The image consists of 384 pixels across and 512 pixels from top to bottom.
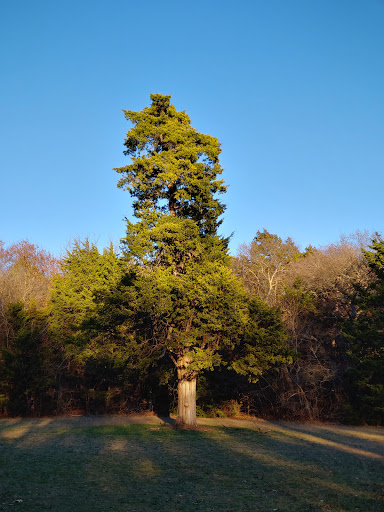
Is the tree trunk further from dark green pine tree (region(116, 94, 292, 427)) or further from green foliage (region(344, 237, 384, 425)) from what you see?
green foliage (region(344, 237, 384, 425))

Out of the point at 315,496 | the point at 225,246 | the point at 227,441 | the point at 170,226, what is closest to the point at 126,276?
the point at 170,226

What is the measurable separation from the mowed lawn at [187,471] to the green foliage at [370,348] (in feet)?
12.5

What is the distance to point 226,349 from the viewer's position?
62.3 ft

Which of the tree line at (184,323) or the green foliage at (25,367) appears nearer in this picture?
the tree line at (184,323)

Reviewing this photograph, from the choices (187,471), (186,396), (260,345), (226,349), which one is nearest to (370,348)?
(260,345)

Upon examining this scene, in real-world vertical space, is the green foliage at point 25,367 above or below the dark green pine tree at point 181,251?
below

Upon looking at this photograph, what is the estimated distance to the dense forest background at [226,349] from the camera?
1898cm

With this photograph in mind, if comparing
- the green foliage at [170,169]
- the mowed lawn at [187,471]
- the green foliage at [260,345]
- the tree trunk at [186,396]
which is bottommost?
the mowed lawn at [187,471]

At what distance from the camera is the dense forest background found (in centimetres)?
1898

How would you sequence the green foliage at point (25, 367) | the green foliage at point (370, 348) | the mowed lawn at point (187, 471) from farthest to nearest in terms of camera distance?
the green foliage at point (25, 367)
the green foliage at point (370, 348)
the mowed lawn at point (187, 471)

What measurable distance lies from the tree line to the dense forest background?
3.2 inches

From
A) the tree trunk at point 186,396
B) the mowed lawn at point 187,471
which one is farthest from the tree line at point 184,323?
the mowed lawn at point 187,471

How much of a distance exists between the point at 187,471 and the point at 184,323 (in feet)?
27.2

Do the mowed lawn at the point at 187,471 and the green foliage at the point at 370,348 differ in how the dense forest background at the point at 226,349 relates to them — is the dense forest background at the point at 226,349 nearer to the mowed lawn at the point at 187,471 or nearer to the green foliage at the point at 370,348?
the green foliage at the point at 370,348
